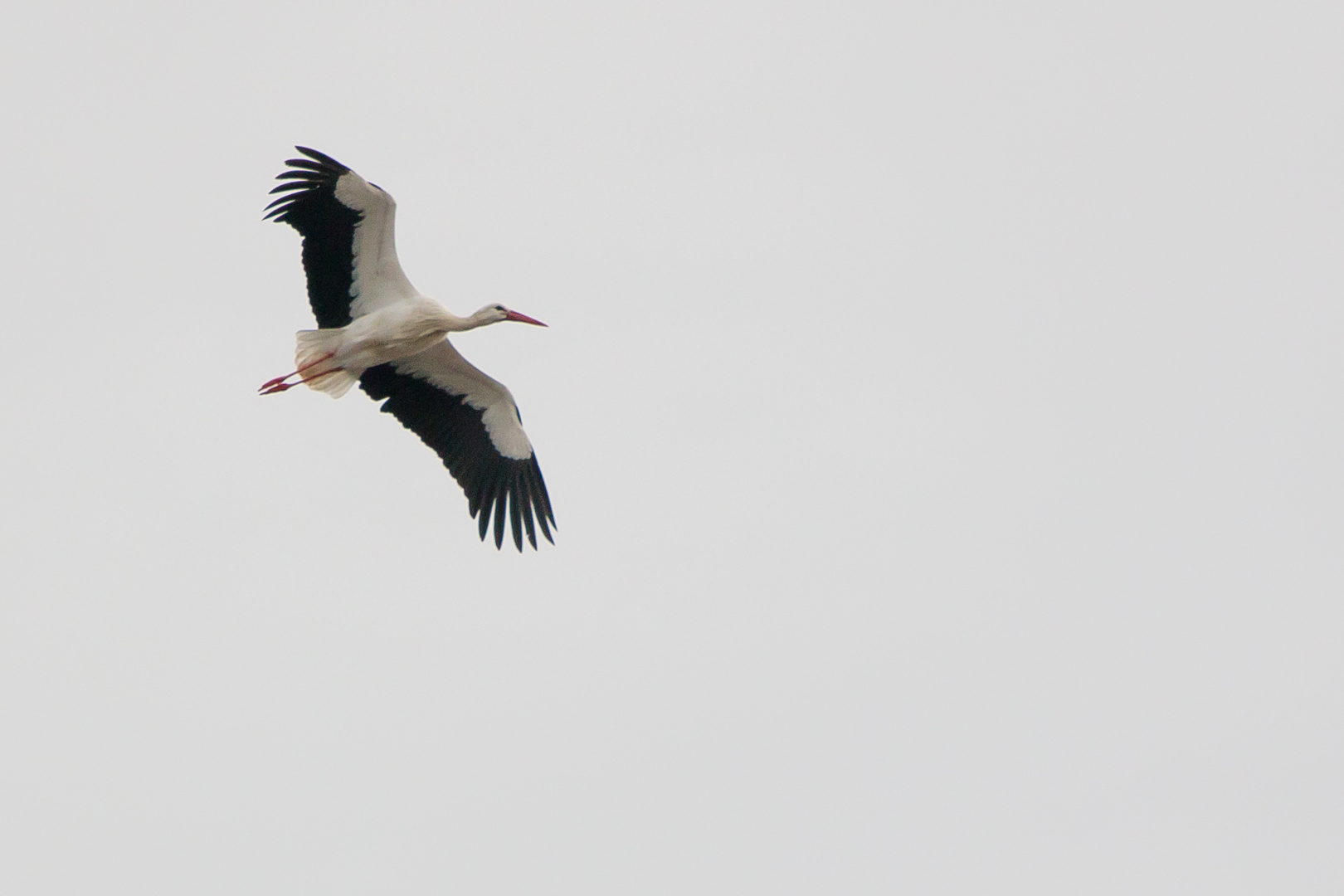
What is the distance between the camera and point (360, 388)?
15.5 meters

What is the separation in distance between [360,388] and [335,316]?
77 cm

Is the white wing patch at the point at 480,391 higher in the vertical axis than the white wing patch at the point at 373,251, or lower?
lower

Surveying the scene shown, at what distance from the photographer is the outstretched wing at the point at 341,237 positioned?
14.4m

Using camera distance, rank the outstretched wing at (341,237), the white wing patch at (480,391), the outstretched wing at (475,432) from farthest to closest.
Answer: the outstretched wing at (475,432)
the white wing patch at (480,391)
the outstretched wing at (341,237)

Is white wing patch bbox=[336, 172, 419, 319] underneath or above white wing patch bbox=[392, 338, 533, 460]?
above

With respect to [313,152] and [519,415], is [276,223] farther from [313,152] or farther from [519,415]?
[519,415]

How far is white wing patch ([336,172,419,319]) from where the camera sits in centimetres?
1436

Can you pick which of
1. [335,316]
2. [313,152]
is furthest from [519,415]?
[313,152]

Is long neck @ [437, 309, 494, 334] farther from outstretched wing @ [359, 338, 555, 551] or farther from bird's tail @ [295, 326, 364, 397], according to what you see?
bird's tail @ [295, 326, 364, 397]

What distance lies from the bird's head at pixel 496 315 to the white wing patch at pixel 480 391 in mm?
358

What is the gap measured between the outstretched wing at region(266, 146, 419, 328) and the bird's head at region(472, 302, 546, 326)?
1.76ft

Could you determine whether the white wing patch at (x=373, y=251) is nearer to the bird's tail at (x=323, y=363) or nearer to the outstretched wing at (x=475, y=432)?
the bird's tail at (x=323, y=363)

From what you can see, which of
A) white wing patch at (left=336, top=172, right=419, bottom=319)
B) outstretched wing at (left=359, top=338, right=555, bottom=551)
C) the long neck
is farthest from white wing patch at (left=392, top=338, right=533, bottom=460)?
white wing patch at (left=336, top=172, right=419, bottom=319)

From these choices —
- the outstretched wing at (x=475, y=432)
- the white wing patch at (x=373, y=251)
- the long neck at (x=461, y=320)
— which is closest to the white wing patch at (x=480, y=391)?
the outstretched wing at (x=475, y=432)
